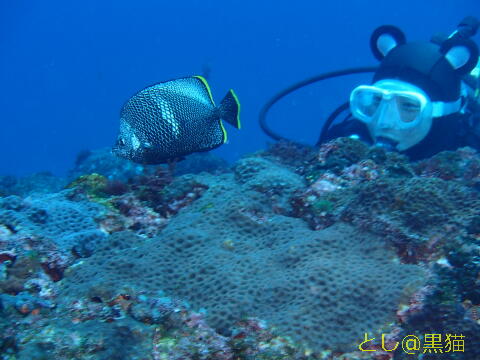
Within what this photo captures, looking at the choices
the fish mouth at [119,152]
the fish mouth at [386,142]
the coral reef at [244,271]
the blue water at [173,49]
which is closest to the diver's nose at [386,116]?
the fish mouth at [386,142]

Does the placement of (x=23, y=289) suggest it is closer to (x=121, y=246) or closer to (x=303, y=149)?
(x=121, y=246)

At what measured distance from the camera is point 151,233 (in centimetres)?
296

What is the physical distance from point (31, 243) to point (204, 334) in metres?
1.50

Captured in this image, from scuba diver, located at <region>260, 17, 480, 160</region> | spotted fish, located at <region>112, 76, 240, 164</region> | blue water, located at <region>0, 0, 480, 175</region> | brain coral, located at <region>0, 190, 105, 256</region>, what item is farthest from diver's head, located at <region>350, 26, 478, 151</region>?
blue water, located at <region>0, 0, 480, 175</region>

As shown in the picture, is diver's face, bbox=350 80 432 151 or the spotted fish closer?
the spotted fish

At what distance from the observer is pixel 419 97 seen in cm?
486

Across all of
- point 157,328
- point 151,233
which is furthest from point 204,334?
point 151,233

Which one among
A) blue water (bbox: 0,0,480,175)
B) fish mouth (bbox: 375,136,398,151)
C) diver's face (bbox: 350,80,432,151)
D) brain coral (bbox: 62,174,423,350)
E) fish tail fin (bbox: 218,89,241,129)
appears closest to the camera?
brain coral (bbox: 62,174,423,350)

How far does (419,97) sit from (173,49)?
97.9m

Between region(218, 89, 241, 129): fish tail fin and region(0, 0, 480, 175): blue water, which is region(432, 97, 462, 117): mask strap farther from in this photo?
region(0, 0, 480, 175): blue water

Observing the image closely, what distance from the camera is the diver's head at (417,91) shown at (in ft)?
16.4

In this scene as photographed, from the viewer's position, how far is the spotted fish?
2.62 m

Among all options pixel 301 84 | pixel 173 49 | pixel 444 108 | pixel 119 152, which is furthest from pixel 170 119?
pixel 173 49

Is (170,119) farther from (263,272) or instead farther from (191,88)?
(263,272)
